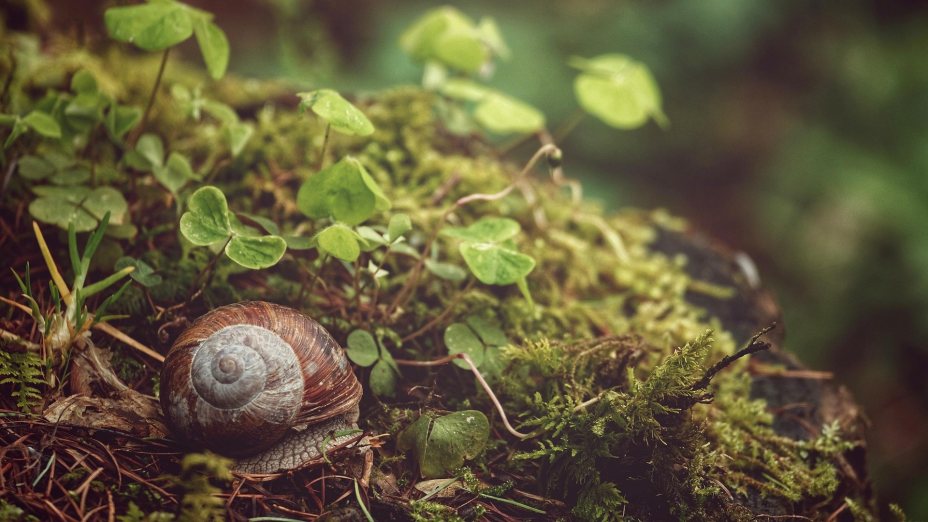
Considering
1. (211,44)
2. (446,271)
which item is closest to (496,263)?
(446,271)

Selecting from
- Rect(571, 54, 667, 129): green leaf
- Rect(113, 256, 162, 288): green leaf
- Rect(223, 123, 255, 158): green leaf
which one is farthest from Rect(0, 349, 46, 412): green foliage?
Rect(571, 54, 667, 129): green leaf

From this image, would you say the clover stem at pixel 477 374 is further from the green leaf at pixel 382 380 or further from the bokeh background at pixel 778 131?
the bokeh background at pixel 778 131

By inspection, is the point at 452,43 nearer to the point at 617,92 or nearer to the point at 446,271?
the point at 617,92

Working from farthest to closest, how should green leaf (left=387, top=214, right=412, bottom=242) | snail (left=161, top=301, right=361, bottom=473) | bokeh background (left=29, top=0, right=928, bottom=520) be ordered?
bokeh background (left=29, top=0, right=928, bottom=520)
green leaf (left=387, top=214, right=412, bottom=242)
snail (left=161, top=301, right=361, bottom=473)

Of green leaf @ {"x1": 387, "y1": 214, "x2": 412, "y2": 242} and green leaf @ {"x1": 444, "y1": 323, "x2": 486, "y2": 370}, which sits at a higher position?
green leaf @ {"x1": 387, "y1": 214, "x2": 412, "y2": 242}

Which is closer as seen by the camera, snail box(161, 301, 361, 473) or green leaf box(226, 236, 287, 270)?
snail box(161, 301, 361, 473)

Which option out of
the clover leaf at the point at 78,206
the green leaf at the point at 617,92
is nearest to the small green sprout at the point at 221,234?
the clover leaf at the point at 78,206

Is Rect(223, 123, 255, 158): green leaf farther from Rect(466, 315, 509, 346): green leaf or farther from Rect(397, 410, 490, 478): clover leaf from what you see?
Rect(397, 410, 490, 478): clover leaf

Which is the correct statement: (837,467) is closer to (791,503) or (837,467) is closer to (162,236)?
(791,503)
